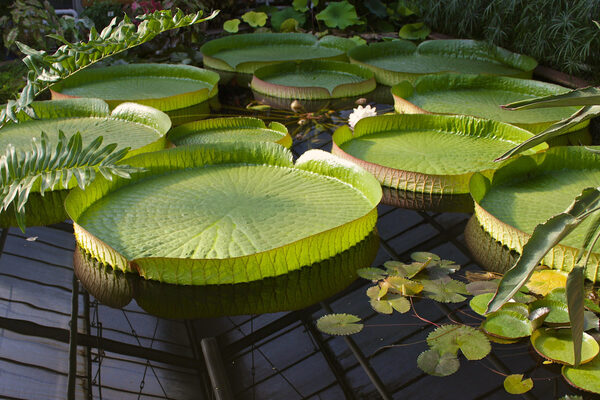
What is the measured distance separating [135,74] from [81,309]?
9.14ft

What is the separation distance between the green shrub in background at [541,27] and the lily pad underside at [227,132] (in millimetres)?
2186

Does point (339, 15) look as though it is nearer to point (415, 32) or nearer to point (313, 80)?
point (415, 32)

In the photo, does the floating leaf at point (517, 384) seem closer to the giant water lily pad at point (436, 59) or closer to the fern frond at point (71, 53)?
the fern frond at point (71, 53)

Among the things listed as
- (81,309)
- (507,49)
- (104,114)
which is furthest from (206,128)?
(507,49)

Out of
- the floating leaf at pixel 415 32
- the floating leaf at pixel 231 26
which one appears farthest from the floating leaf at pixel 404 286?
the floating leaf at pixel 231 26

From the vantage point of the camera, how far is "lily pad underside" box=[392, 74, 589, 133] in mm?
3295

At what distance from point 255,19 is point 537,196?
4.62 metres

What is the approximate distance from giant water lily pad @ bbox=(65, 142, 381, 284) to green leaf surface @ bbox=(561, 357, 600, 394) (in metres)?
0.74

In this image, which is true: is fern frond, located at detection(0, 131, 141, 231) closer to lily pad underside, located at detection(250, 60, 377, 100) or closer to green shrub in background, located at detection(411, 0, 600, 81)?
lily pad underside, located at detection(250, 60, 377, 100)

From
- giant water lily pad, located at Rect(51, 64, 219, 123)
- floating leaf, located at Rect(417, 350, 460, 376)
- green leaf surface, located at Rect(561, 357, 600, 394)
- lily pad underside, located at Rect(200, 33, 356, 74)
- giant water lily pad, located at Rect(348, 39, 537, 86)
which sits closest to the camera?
green leaf surface, located at Rect(561, 357, 600, 394)

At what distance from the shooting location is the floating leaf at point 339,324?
1.60 meters

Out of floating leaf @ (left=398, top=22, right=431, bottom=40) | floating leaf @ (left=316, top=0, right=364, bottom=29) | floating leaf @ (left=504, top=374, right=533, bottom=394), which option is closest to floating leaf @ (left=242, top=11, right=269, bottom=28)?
floating leaf @ (left=316, top=0, right=364, bottom=29)

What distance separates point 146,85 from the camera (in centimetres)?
400

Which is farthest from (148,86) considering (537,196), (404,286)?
Answer: (404,286)
